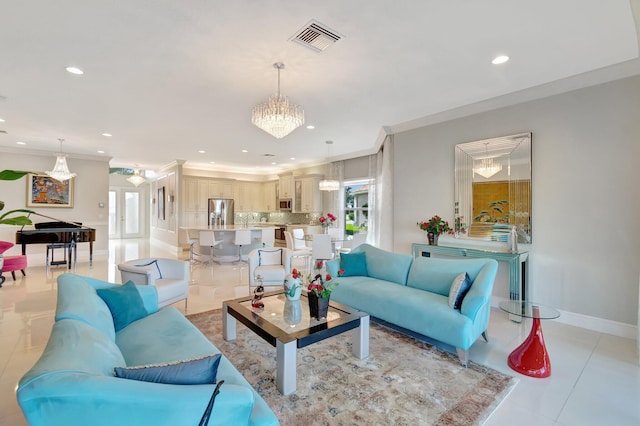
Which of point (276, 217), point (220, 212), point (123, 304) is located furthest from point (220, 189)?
point (123, 304)

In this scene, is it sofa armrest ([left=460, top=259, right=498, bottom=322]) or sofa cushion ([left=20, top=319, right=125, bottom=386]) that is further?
sofa armrest ([left=460, top=259, right=498, bottom=322])

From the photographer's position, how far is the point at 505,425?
195cm

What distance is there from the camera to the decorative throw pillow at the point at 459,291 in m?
2.90

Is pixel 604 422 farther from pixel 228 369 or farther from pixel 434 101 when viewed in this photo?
pixel 434 101

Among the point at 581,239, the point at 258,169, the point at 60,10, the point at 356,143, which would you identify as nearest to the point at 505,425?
the point at 581,239

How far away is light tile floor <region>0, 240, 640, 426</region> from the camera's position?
2053 mm

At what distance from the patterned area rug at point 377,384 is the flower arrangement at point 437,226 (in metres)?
2.04

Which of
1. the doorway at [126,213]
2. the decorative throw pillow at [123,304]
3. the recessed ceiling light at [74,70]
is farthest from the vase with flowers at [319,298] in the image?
the doorway at [126,213]

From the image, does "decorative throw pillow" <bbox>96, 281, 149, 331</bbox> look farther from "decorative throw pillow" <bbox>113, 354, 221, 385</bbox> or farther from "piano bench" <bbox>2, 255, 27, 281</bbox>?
"piano bench" <bbox>2, 255, 27, 281</bbox>

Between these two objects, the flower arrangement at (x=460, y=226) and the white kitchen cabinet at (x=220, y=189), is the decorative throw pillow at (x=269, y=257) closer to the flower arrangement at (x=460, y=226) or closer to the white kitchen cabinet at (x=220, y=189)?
the flower arrangement at (x=460, y=226)

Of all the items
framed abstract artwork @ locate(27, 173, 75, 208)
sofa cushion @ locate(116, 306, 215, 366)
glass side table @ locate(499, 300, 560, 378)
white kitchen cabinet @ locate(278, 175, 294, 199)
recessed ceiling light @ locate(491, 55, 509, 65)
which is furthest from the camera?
white kitchen cabinet @ locate(278, 175, 294, 199)

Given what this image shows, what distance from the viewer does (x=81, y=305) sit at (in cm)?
189

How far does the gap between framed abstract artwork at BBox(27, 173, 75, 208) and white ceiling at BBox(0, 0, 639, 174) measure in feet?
9.25

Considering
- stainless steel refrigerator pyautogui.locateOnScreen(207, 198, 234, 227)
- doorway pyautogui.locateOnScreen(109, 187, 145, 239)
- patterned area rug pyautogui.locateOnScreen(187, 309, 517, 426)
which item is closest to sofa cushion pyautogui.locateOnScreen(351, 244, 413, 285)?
patterned area rug pyautogui.locateOnScreen(187, 309, 517, 426)
